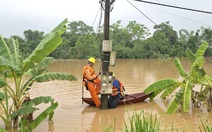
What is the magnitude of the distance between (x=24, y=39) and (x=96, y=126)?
35.3 metres

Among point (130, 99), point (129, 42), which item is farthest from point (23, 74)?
point (129, 42)

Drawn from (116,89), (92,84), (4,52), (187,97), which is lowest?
(187,97)

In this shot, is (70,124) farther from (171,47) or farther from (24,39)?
(171,47)

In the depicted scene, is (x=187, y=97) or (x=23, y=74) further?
(x=187, y=97)

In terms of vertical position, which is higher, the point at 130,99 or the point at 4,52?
the point at 4,52

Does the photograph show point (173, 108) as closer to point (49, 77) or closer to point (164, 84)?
point (164, 84)

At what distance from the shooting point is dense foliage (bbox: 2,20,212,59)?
1527 inches

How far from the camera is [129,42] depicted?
46.4 metres

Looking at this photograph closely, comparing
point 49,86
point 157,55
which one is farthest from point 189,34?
point 49,86

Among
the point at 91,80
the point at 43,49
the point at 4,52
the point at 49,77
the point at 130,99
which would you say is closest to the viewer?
the point at 43,49

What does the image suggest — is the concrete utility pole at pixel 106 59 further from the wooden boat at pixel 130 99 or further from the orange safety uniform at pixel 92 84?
the wooden boat at pixel 130 99

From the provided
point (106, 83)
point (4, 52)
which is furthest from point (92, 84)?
point (4, 52)

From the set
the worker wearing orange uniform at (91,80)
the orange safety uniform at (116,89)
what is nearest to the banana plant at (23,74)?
the worker wearing orange uniform at (91,80)

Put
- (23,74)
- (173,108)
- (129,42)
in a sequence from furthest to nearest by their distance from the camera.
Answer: (129,42)
(173,108)
(23,74)
